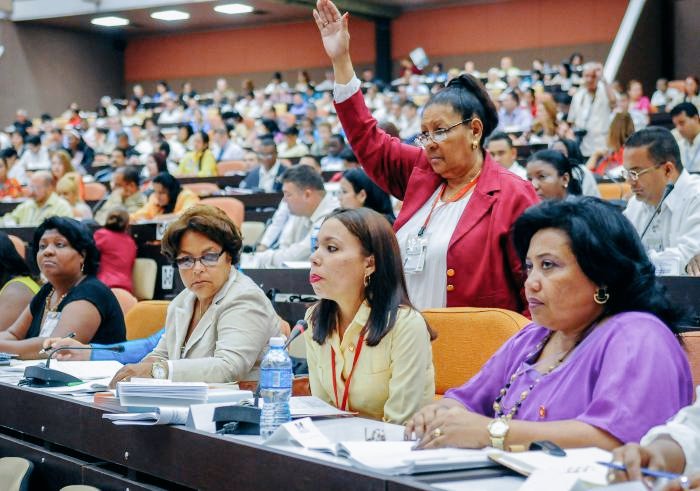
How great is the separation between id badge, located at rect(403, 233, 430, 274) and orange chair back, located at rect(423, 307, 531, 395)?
312mm

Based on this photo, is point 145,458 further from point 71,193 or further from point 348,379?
point 71,193

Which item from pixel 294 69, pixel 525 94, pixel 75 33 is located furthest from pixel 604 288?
pixel 75 33

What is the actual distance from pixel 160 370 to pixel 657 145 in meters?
2.48

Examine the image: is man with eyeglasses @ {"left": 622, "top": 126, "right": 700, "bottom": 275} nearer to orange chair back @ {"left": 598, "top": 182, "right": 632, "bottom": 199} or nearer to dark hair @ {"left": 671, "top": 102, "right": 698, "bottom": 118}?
orange chair back @ {"left": 598, "top": 182, "right": 632, "bottom": 199}

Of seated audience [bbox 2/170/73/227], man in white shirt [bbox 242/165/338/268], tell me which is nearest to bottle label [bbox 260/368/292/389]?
man in white shirt [bbox 242/165/338/268]

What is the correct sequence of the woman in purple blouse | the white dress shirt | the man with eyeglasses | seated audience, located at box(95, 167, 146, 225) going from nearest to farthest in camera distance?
the woman in purple blouse → the white dress shirt → the man with eyeglasses → seated audience, located at box(95, 167, 146, 225)

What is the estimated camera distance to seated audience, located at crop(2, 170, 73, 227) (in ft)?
27.3

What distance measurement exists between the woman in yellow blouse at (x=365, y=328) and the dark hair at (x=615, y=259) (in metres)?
0.54

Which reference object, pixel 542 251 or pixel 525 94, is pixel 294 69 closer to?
pixel 525 94

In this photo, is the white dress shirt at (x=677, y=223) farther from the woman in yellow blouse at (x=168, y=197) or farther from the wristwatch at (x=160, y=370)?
the woman in yellow blouse at (x=168, y=197)

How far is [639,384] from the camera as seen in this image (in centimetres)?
167

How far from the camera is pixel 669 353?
171 cm

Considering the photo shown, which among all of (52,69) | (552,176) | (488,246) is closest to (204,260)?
(488,246)

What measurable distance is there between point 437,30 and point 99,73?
27.2ft
